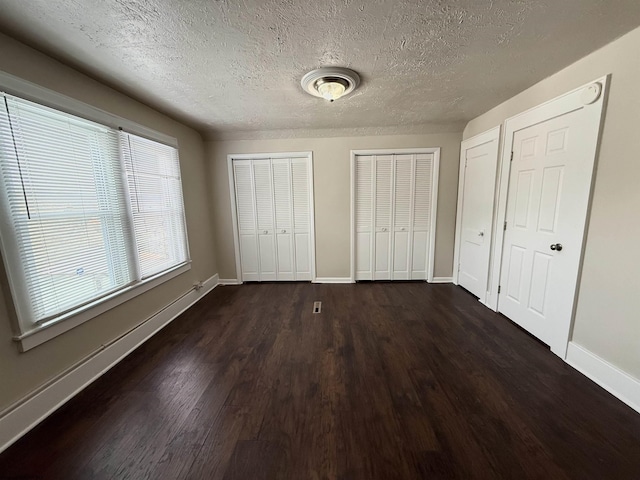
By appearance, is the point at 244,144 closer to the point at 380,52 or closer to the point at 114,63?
the point at 114,63

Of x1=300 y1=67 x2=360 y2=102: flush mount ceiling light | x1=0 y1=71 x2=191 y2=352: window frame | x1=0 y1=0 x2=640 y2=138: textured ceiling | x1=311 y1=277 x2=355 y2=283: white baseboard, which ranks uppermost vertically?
x1=0 y1=0 x2=640 y2=138: textured ceiling

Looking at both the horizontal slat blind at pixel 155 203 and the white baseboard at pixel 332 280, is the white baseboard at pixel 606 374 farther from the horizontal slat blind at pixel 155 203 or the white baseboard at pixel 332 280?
the horizontal slat blind at pixel 155 203

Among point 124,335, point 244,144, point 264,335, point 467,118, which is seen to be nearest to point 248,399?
point 264,335

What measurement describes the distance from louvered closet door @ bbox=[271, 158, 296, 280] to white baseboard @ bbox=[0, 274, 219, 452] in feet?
5.82

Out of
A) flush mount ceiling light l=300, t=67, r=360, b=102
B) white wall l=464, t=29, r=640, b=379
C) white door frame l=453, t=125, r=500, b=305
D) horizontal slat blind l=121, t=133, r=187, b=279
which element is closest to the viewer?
white wall l=464, t=29, r=640, b=379

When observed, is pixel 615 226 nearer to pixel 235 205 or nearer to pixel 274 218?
pixel 274 218

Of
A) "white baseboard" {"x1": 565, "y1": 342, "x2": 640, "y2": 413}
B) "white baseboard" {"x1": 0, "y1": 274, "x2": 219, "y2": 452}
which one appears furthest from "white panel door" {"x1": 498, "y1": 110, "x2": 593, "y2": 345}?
"white baseboard" {"x1": 0, "y1": 274, "x2": 219, "y2": 452}

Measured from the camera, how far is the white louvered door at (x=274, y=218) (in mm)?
3678

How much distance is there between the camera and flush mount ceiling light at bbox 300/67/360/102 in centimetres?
186

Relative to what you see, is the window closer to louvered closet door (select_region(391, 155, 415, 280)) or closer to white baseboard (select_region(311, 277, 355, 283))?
white baseboard (select_region(311, 277, 355, 283))

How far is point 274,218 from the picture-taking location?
12.5 ft

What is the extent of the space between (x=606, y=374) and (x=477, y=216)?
1910mm

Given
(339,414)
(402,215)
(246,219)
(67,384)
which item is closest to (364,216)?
(402,215)

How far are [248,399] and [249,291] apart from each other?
2.12 m
